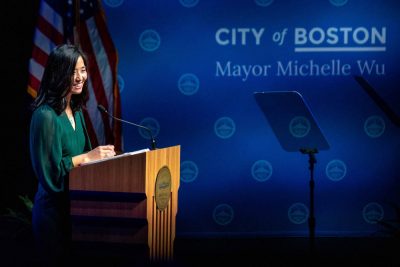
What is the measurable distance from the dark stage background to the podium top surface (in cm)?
123

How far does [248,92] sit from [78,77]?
2.82m

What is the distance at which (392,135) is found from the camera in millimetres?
5359

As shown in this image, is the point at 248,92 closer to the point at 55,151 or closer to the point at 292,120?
the point at 292,120

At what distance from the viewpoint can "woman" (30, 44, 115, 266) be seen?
2.46m

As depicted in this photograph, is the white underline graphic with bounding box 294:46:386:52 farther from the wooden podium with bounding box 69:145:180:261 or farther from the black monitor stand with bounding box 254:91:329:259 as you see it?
the wooden podium with bounding box 69:145:180:261

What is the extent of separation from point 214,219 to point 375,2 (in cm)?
247

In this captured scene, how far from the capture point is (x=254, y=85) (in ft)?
17.4

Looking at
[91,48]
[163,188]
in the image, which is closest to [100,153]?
[163,188]

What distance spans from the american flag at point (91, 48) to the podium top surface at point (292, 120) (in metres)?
1.65

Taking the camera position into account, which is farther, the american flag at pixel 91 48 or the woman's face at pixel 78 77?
the american flag at pixel 91 48

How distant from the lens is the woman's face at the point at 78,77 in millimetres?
2646

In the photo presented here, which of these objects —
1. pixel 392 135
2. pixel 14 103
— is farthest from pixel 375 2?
pixel 14 103

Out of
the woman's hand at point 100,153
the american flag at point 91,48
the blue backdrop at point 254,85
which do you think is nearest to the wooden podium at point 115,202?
the woman's hand at point 100,153

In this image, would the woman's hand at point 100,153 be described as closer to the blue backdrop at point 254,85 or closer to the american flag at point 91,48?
the american flag at point 91,48
